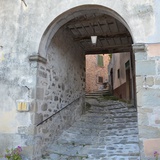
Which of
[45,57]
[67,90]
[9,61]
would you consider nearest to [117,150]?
[67,90]

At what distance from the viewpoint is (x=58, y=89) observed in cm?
516

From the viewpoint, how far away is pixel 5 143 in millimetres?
3959

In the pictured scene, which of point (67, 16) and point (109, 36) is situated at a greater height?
point (109, 36)

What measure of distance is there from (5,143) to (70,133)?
1.93 metres

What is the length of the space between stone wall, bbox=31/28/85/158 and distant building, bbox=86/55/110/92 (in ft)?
21.3

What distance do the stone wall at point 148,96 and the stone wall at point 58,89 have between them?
1.92 metres

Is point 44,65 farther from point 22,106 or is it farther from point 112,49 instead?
point 112,49

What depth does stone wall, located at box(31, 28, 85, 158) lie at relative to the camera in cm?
426

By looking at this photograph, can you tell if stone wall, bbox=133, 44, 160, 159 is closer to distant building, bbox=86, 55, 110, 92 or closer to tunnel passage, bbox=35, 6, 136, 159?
tunnel passage, bbox=35, 6, 136, 159

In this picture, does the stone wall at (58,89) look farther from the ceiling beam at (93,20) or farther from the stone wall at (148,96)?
the stone wall at (148,96)

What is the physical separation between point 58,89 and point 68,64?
100 cm

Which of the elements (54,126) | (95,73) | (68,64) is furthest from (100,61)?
(54,126)

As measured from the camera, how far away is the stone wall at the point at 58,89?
4.26 m

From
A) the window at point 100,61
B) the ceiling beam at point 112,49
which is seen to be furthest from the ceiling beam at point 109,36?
the window at point 100,61
